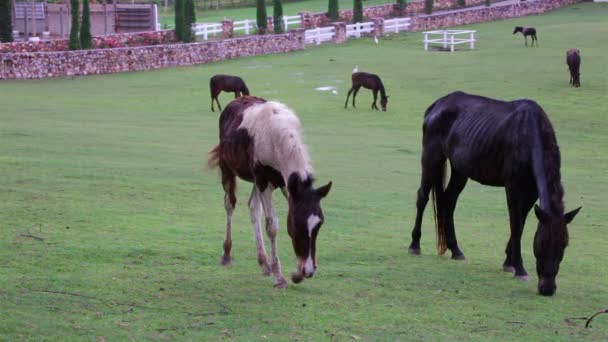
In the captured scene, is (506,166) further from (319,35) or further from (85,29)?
(319,35)

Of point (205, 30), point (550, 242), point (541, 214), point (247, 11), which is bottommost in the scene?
point (550, 242)

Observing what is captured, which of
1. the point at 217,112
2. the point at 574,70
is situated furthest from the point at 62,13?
the point at 574,70

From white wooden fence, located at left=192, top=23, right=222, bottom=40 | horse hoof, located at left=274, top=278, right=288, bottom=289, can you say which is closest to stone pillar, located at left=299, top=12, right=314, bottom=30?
white wooden fence, located at left=192, top=23, right=222, bottom=40

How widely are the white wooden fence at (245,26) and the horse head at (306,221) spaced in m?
37.5

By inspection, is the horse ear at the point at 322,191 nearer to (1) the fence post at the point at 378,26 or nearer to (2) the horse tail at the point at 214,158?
(2) the horse tail at the point at 214,158

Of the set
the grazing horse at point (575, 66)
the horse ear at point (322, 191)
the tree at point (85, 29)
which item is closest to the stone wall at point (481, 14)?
the grazing horse at point (575, 66)

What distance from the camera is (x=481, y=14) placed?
181 ft

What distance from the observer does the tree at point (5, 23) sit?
112 ft

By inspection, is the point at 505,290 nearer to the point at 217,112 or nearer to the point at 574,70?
the point at 217,112

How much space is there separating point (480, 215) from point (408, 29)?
3908 cm

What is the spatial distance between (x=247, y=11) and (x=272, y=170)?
58.3 meters

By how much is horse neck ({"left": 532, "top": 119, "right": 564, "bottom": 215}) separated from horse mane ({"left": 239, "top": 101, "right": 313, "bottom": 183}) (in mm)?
2160

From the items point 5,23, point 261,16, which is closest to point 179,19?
point 261,16

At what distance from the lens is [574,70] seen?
29531 millimetres
